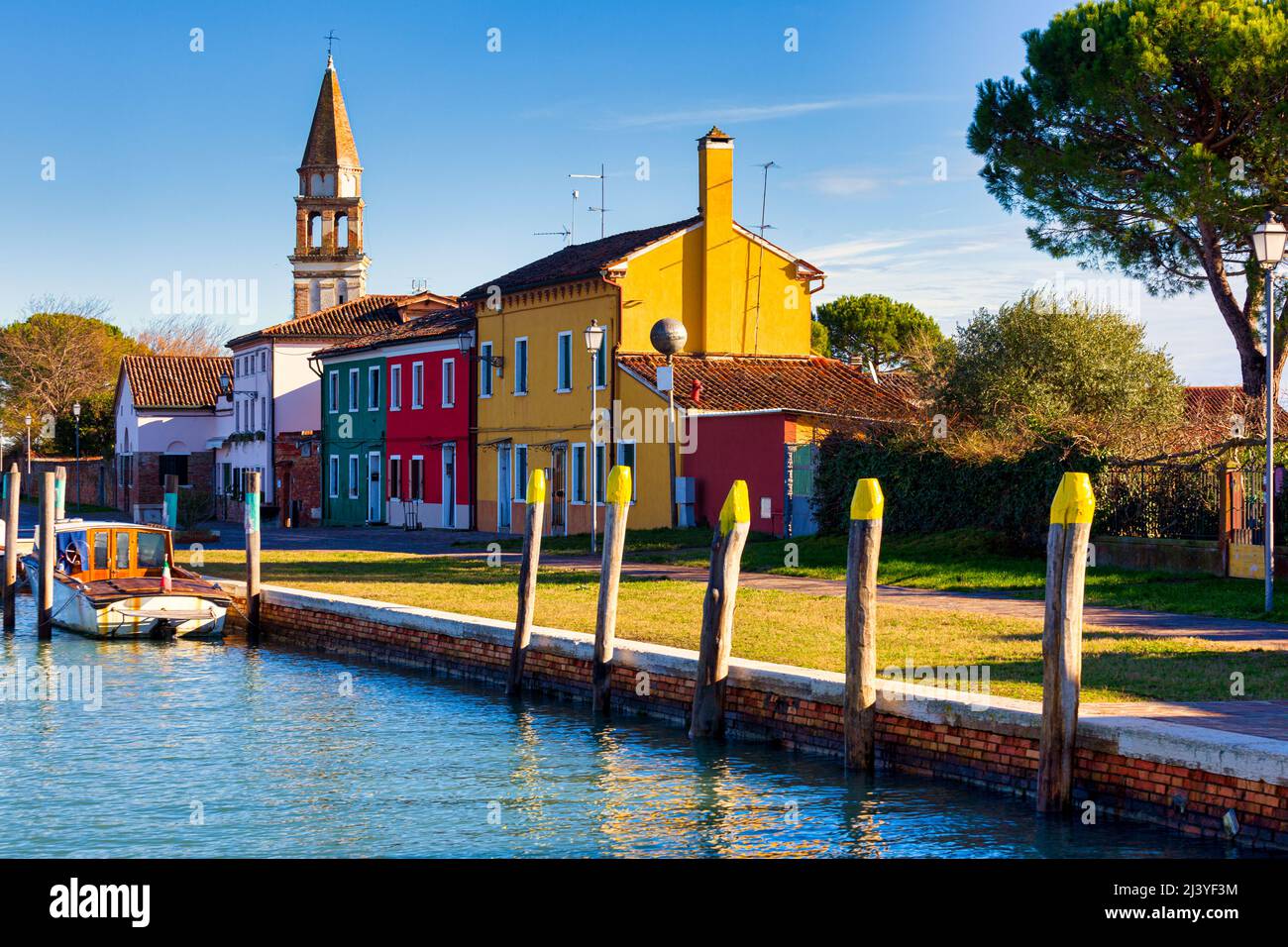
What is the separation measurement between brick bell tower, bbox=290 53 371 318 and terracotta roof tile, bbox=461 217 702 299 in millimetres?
21718

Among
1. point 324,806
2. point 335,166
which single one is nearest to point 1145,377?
point 324,806

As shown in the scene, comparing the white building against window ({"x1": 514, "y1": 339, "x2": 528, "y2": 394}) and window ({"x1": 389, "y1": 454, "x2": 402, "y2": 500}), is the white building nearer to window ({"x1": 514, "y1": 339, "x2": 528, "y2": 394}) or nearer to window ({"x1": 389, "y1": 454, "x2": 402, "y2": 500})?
window ({"x1": 389, "y1": 454, "x2": 402, "y2": 500})

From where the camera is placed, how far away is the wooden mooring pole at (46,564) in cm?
2278

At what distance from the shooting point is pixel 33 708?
658 inches

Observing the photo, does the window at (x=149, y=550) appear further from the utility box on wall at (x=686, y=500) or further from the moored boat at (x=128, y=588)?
the utility box on wall at (x=686, y=500)

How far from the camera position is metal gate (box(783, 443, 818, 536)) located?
29391 mm

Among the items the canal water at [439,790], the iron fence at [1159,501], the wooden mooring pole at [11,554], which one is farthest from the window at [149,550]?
the iron fence at [1159,501]

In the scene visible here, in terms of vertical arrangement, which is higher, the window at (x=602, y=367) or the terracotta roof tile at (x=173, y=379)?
the terracotta roof tile at (x=173, y=379)

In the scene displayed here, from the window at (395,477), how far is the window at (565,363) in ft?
30.9

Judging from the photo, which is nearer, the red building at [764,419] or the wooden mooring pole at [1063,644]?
the wooden mooring pole at [1063,644]

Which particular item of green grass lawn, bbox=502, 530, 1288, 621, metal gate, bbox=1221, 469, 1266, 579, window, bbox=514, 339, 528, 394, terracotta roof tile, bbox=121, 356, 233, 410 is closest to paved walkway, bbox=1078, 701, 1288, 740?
green grass lawn, bbox=502, 530, 1288, 621
